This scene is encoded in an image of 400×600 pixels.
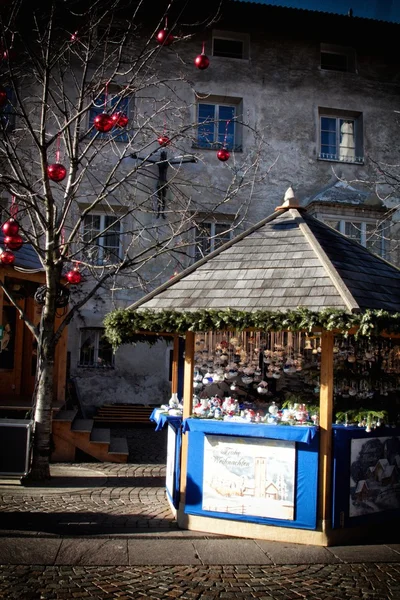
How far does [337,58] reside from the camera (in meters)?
20.5

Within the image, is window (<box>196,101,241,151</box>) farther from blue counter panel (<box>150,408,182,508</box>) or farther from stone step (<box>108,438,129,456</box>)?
blue counter panel (<box>150,408,182,508</box>)

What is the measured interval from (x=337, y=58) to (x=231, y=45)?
3699 millimetres

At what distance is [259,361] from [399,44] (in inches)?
583

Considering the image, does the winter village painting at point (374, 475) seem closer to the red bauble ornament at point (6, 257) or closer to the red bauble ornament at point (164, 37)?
the red bauble ornament at point (164, 37)

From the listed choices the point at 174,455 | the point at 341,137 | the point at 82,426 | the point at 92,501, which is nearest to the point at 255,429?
the point at 174,455

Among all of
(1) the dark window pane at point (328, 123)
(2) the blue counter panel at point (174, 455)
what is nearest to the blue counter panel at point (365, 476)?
(2) the blue counter panel at point (174, 455)

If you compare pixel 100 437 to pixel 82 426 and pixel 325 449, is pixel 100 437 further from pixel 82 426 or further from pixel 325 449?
pixel 325 449

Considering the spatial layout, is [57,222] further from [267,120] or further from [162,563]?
[267,120]

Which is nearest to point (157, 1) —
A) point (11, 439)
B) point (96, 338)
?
point (96, 338)

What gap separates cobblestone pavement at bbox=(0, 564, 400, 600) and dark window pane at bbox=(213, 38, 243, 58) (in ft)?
56.6

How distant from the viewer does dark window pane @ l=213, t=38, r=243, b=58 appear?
19734mm

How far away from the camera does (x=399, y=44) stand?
2025cm

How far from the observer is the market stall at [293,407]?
704 cm

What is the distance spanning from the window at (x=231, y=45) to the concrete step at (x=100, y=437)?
12930 millimetres
